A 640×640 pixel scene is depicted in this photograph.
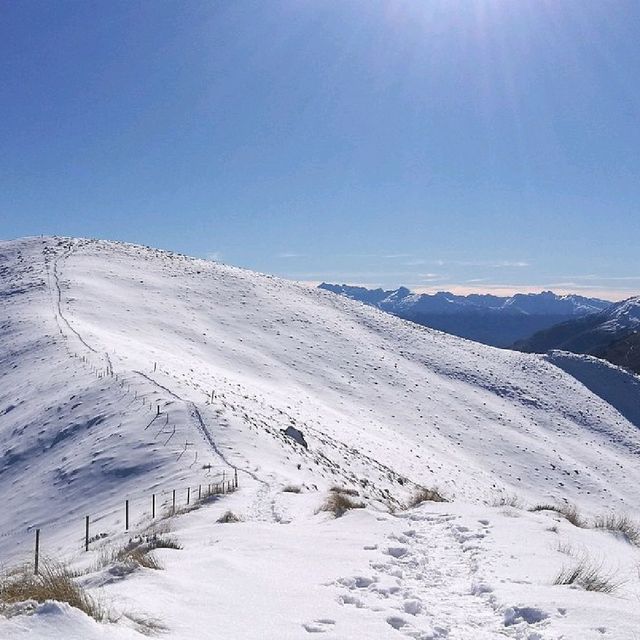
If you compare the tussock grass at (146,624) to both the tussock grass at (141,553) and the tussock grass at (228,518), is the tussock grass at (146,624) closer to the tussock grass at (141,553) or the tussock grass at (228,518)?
the tussock grass at (141,553)

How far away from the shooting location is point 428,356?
5584 centimetres

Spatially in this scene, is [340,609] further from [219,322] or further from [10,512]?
[219,322]

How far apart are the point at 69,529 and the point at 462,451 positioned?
29.9 m

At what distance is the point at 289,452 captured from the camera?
21078 mm

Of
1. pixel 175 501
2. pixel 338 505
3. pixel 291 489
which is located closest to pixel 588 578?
pixel 338 505

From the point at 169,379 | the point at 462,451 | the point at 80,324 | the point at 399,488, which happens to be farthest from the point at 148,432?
the point at 462,451

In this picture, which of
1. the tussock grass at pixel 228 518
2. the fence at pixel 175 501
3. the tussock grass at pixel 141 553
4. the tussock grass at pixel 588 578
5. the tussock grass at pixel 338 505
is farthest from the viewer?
the fence at pixel 175 501

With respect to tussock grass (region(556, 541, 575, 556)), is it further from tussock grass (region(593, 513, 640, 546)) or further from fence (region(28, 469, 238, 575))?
fence (region(28, 469, 238, 575))

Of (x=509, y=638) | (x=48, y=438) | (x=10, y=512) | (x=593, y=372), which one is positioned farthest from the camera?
(x=593, y=372)

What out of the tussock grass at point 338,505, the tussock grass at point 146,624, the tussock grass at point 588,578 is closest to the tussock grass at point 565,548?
the tussock grass at point 588,578

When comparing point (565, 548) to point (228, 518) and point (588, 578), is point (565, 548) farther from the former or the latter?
point (228, 518)

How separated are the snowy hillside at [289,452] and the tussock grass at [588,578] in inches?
6.1

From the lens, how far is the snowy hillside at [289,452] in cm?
585

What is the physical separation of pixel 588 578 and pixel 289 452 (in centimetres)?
1506
